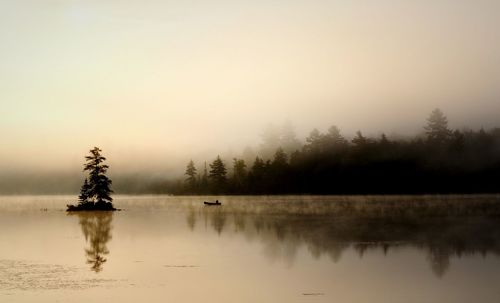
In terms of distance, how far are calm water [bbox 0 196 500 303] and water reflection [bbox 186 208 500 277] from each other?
7cm

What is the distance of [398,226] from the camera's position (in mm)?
42750

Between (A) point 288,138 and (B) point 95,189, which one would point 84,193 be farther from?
(A) point 288,138

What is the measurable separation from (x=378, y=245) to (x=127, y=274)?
48.1 feet

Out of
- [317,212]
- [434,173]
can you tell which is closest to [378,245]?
[317,212]

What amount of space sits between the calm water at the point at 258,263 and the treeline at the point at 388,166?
46.2 meters

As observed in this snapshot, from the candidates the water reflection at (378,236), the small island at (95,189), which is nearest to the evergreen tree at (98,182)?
the small island at (95,189)

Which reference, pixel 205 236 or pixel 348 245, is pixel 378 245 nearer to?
pixel 348 245

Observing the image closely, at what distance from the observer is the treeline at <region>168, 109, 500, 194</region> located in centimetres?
8931

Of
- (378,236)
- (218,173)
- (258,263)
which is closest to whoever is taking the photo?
(258,263)

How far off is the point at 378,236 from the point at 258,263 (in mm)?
13099

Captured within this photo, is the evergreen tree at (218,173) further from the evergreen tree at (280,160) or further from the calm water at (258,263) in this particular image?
the calm water at (258,263)

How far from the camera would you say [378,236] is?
3569 centimetres

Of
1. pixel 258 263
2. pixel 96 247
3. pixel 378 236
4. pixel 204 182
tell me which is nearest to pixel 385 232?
pixel 378 236

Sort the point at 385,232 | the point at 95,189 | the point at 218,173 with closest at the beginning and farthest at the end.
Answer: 1. the point at 385,232
2. the point at 95,189
3. the point at 218,173
